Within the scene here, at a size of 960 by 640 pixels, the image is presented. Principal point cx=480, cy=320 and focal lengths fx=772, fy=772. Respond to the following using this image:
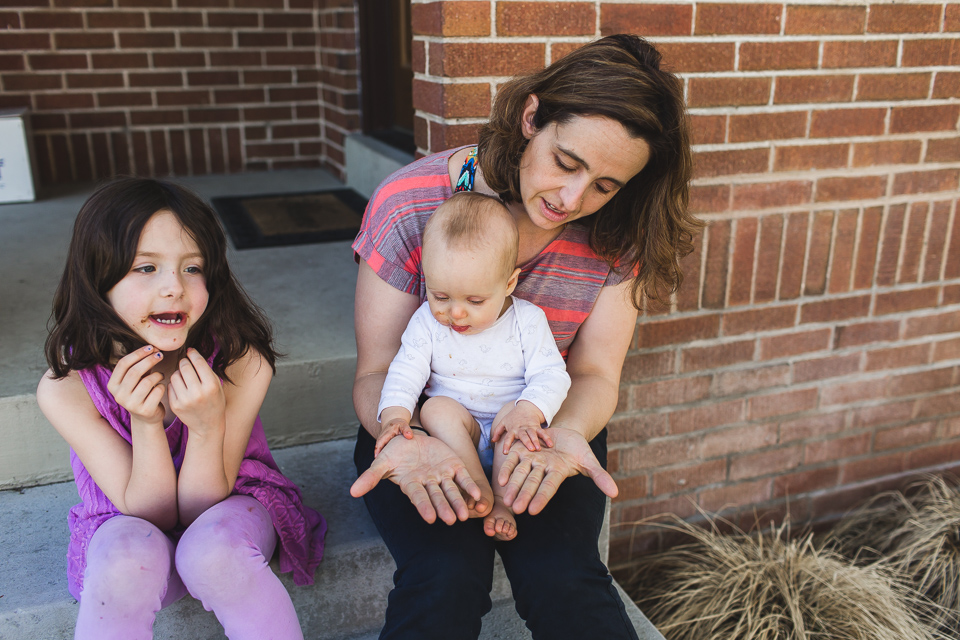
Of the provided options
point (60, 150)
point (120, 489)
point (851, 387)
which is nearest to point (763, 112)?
point (851, 387)

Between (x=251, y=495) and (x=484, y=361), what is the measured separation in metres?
0.56

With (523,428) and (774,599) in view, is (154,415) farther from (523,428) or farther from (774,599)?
(774,599)

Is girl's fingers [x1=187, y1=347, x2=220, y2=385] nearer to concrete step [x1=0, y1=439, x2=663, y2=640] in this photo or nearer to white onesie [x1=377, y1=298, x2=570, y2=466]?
white onesie [x1=377, y1=298, x2=570, y2=466]

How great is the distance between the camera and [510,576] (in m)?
1.46

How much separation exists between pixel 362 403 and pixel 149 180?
624 mm

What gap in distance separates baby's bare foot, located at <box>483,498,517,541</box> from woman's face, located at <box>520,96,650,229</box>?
0.60 m

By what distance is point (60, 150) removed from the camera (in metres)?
4.12

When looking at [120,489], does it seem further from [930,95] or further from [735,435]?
[930,95]

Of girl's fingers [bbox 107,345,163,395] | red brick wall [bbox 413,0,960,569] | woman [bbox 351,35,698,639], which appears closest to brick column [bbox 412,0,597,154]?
red brick wall [bbox 413,0,960,569]

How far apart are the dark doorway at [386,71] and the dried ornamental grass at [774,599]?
90.6 inches

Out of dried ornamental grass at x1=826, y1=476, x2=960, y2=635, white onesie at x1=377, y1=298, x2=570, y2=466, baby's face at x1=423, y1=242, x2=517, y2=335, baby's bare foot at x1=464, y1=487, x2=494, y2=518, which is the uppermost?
baby's face at x1=423, y1=242, x2=517, y2=335

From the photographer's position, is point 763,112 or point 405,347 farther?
point 763,112

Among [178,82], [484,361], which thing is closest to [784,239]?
[484,361]

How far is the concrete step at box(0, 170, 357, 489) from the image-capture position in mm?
1945
